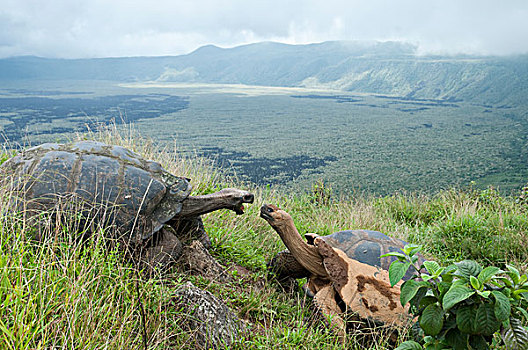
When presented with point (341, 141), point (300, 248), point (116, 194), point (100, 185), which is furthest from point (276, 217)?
point (341, 141)

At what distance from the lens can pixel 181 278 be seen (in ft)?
9.23

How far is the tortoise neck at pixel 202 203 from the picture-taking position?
3.08 meters

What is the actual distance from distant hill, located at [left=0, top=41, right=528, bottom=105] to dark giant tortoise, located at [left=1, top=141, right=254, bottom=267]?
4708 cm

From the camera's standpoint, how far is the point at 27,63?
3871 inches

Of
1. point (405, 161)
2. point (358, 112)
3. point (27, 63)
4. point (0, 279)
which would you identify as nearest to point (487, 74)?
point (358, 112)

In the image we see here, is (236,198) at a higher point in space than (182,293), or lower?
higher

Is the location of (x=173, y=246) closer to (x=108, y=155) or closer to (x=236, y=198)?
(x=236, y=198)

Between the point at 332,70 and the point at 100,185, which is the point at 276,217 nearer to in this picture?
the point at 100,185

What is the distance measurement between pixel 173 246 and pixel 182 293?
0.64 meters

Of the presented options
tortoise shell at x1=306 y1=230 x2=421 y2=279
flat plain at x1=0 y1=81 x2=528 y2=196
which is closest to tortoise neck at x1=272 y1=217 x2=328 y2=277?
tortoise shell at x1=306 y1=230 x2=421 y2=279

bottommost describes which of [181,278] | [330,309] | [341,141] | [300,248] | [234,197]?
[341,141]

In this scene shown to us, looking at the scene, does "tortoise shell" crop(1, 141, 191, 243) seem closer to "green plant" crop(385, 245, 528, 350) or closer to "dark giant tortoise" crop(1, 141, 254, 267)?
"dark giant tortoise" crop(1, 141, 254, 267)

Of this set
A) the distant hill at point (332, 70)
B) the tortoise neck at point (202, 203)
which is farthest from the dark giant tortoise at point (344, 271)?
the distant hill at point (332, 70)

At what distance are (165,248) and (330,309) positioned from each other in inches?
52.4
